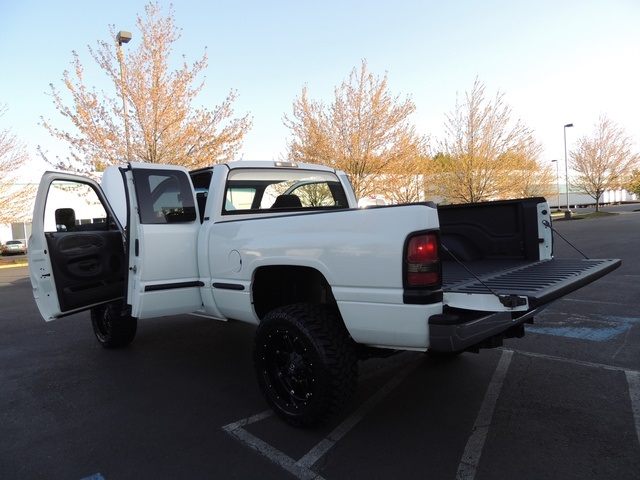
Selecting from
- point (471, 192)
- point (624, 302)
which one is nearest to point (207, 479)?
point (624, 302)

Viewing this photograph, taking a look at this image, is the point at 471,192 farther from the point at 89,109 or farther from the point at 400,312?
the point at 400,312

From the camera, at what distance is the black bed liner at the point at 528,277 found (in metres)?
2.62

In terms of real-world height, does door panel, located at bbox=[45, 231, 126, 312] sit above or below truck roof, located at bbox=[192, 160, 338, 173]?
below

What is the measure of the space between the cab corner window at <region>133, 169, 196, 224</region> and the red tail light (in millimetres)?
A: 2325

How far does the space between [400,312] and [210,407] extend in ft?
6.44

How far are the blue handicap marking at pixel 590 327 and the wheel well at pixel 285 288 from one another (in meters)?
3.28

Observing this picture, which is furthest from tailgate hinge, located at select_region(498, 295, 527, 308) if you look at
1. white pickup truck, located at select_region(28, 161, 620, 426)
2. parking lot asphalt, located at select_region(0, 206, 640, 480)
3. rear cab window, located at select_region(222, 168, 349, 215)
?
rear cab window, located at select_region(222, 168, 349, 215)

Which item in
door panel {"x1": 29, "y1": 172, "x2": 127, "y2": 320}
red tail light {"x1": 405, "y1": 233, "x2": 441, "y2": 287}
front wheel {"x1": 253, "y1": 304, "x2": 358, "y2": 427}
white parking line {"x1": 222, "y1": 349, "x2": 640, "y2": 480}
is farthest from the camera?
door panel {"x1": 29, "y1": 172, "x2": 127, "y2": 320}

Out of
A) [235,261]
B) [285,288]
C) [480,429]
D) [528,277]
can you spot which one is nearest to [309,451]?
[480,429]

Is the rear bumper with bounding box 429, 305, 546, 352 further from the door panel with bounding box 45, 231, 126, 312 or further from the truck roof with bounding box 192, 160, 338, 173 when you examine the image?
the door panel with bounding box 45, 231, 126, 312

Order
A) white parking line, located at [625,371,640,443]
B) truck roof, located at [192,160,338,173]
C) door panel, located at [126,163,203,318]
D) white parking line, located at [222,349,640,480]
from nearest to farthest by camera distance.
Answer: white parking line, located at [222,349,640,480] → white parking line, located at [625,371,640,443] → door panel, located at [126,163,203,318] → truck roof, located at [192,160,338,173]

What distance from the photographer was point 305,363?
9.89 feet

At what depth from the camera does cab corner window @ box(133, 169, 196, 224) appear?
12.6 feet

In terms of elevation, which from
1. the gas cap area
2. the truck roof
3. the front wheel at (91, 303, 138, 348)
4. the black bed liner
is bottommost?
the front wheel at (91, 303, 138, 348)
